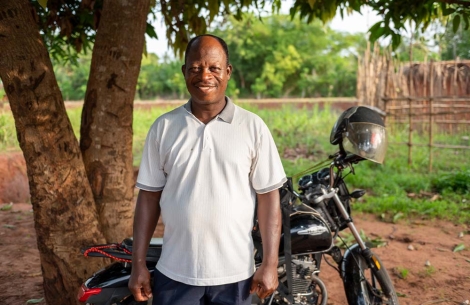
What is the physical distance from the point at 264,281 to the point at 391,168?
7.44 metres

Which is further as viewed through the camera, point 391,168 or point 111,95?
point 391,168

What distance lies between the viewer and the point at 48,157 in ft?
8.42

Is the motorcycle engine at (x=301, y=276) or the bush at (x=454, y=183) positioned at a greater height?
the motorcycle engine at (x=301, y=276)

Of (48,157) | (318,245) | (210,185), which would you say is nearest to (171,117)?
(210,185)

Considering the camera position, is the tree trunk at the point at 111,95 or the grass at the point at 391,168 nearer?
the tree trunk at the point at 111,95

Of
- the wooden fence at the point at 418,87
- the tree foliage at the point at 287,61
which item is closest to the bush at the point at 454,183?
the wooden fence at the point at 418,87

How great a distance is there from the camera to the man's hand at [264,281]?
1824mm

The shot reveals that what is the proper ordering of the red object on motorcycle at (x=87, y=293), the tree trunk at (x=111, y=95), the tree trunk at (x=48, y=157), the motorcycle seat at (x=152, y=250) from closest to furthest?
the red object on motorcycle at (x=87, y=293) < the motorcycle seat at (x=152, y=250) < the tree trunk at (x=48, y=157) < the tree trunk at (x=111, y=95)

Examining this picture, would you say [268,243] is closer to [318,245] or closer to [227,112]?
[227,112]

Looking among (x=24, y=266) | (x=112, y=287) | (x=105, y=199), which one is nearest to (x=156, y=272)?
(x=112, y=287)

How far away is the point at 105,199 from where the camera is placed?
3.00 m

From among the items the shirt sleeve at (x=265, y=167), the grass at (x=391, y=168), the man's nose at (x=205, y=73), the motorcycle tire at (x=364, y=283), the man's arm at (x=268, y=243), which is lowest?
the grass at (x=391, y=168)

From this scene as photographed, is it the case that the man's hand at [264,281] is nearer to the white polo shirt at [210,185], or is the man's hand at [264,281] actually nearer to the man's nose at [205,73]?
the white polo shirt at [210,185]

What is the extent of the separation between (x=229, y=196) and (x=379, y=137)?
1250 mm
